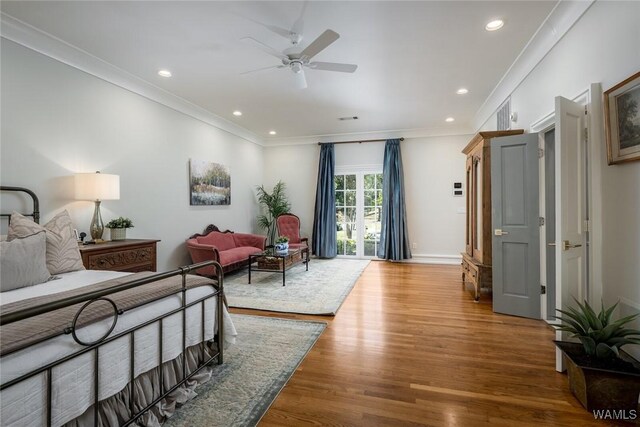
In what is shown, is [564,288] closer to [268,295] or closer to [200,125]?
[268,295]

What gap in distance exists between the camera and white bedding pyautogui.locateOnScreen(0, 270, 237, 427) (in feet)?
3.43

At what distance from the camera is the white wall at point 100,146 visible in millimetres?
2588

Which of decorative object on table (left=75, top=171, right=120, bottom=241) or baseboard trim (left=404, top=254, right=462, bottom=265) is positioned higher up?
decorative object on table (left=75, top=171, right=120, bottom=241)

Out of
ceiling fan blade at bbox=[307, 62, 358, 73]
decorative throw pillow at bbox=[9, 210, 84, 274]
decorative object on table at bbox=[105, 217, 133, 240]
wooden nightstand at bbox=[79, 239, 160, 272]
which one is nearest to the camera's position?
decorative throw pillow at bbox=[9, 210, 84, 274]

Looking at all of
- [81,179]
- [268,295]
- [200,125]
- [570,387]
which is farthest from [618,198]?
[200,125]

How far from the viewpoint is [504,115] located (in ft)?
13.3

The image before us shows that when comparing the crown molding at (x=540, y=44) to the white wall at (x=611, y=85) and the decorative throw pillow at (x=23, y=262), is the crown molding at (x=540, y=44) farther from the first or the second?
the decorative throw pillow at (x=23, y=262)

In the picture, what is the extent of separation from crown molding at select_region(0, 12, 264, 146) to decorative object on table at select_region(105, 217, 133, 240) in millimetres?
1694

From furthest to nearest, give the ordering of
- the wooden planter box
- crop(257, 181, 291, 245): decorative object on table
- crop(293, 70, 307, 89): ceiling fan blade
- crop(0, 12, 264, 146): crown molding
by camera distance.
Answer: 1. crop(257, 181, 291, 245): decorative object on table
2. crop(293, 70, 307, 89): ceiling fan blade
3. crop(0, 12, 264, 146): crown molding
4. the wooden planter box

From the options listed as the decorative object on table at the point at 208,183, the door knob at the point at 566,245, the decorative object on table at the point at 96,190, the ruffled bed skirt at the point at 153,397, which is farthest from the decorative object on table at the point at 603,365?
the decorative object on table at the point at 208,183

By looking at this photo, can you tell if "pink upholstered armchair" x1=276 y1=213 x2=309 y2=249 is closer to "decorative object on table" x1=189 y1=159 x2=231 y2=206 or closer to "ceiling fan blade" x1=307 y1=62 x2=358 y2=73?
"decorative object on table" x1=189 y1=159 x2=231 y2=206

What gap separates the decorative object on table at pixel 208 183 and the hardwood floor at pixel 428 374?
8.05 feet

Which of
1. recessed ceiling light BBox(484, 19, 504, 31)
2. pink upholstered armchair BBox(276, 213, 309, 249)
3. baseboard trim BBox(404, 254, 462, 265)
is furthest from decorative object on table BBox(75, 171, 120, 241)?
baseboard trim BBox(404, 254, 462, 265)

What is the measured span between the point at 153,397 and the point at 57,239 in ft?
5.47
